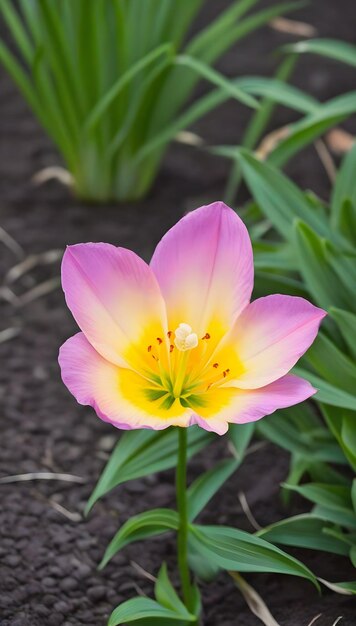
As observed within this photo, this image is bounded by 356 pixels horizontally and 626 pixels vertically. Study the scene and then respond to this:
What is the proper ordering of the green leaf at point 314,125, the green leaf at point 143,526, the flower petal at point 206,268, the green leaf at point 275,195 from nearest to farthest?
the flower petal at point 206,268, the green leaf at point 143,526, the green leaf at point 275,195, the green leaf at point 314,125

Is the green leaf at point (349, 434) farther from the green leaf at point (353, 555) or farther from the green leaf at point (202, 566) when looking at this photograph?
the green leaf at point (202, 566)

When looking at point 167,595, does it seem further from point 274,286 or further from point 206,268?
point 274,286

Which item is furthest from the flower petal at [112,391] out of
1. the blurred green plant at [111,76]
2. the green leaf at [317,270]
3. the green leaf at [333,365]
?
the blurred green plant at [111,76]

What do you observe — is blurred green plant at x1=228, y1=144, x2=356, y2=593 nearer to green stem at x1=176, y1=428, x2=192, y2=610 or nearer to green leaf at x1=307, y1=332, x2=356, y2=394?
green leaf at x1=307, y1=332, x2=356, y2=394

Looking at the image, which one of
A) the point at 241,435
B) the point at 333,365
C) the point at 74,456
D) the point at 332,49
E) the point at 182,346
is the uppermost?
the point at 182,346

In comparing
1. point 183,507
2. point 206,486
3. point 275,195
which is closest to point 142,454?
point 206,486

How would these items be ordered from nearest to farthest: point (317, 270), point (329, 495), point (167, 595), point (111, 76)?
point (167, 595) < point (329, 495) < point (317, 270) < point (111, 76)
